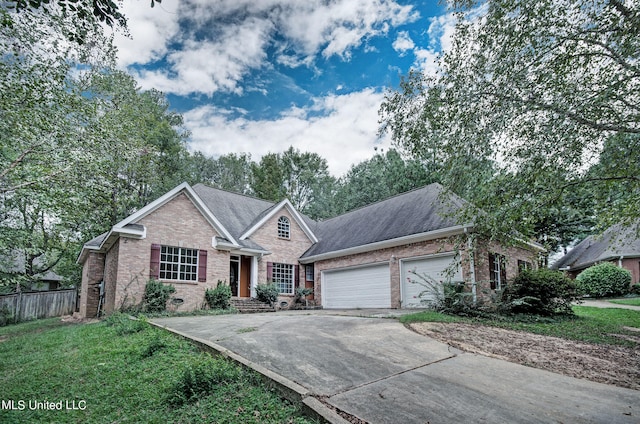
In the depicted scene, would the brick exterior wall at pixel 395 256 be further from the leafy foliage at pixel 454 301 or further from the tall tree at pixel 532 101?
the tall tree at pixel 532 101

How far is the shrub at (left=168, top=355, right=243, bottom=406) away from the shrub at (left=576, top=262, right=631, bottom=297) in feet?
75.1

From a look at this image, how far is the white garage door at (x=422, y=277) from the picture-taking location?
12164 mm

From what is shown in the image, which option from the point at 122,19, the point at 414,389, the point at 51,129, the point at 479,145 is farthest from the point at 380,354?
the point at 51,129

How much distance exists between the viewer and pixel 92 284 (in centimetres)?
1562

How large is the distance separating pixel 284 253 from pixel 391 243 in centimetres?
656

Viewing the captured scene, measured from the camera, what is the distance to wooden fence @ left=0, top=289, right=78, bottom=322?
17734 millimetres

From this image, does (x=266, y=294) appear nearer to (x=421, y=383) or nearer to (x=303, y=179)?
(x=421, y=383)

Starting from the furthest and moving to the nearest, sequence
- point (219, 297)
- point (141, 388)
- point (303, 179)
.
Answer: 1. point (303, 179)
2. point (219, 297)
3. point (141, 388)

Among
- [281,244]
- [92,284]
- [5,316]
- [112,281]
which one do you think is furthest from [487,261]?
[5,316]

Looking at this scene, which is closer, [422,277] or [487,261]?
[487,261]

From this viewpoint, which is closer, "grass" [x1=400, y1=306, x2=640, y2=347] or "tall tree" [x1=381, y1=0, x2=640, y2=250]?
"tall tree" [x1=381, y1=0, x2=640, y2=250]

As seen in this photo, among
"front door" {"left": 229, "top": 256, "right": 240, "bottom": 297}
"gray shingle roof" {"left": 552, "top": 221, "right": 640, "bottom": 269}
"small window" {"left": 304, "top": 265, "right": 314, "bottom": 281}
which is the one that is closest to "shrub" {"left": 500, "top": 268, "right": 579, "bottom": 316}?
"small window" {"left": 304, "top": 265, "right": 314, "bottom": 281}

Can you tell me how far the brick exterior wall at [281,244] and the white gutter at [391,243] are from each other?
0.75m

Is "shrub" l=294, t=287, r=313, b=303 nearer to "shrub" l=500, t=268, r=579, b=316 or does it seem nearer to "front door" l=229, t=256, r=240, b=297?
"front door" l=229, t=256, r=240, b=297
